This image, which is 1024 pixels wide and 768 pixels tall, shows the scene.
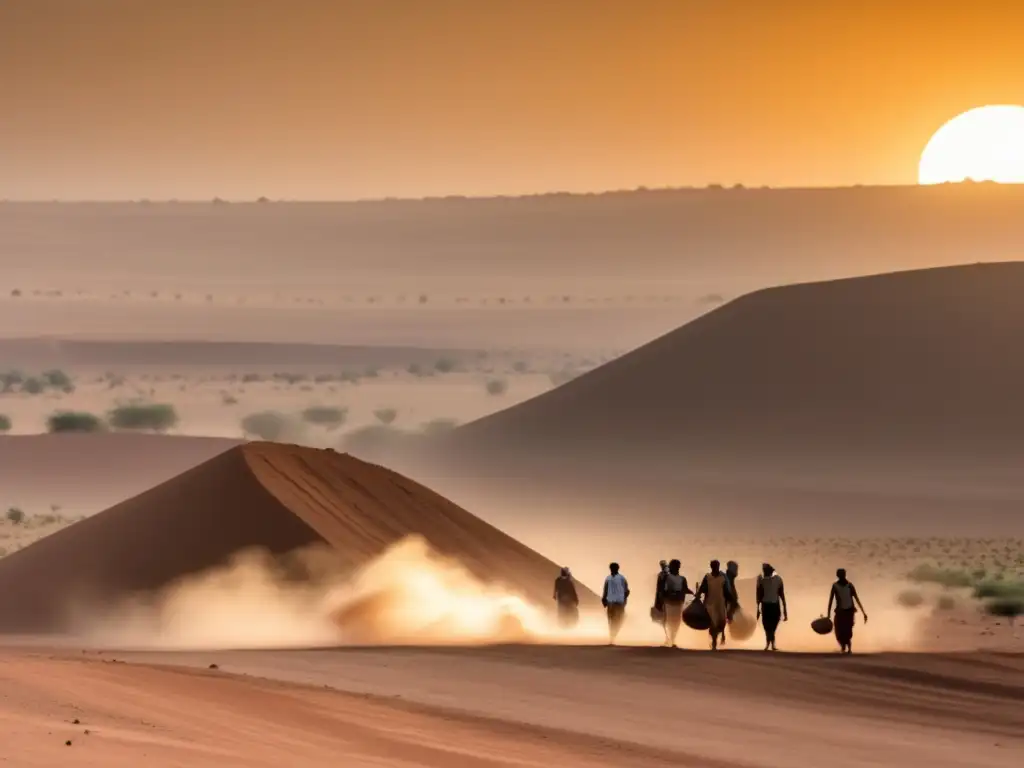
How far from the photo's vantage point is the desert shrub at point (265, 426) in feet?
233

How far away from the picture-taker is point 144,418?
73.4 m

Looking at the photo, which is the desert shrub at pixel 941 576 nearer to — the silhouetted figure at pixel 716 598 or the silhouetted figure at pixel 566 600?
the silhouetted figure at pixel 566 600

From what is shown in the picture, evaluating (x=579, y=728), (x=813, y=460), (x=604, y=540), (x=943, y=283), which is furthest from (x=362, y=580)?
(x=943, y=283)

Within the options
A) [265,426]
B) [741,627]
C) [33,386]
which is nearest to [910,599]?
[741,627]

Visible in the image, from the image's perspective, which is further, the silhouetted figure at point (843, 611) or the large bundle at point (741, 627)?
the large bundle at point (741, 627)

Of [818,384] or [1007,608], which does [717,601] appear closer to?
[1007,608]

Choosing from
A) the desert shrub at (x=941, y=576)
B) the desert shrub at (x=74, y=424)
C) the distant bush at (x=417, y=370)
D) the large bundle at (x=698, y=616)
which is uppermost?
the distant bush at (x=417, y=370)

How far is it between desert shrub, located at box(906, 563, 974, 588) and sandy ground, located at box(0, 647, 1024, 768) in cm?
1422

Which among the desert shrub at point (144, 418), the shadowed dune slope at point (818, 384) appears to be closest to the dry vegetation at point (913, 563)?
the shadowed dune slope at point (818, 384)

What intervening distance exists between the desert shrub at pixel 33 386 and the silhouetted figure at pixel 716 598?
67131 mm

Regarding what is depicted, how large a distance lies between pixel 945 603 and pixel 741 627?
9802mm

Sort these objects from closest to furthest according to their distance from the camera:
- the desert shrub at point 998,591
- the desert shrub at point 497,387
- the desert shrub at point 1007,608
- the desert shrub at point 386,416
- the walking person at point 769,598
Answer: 1. the walking person at point 769,598
2. the desert shrub at point 1007,608
3. the desert shrub at point 998,591
4. the desert shrub at point 386,416
5. the desert shrub at point 497,387

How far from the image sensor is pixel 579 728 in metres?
21.3

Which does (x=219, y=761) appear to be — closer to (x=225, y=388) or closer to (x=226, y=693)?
(x=226, y=693)
